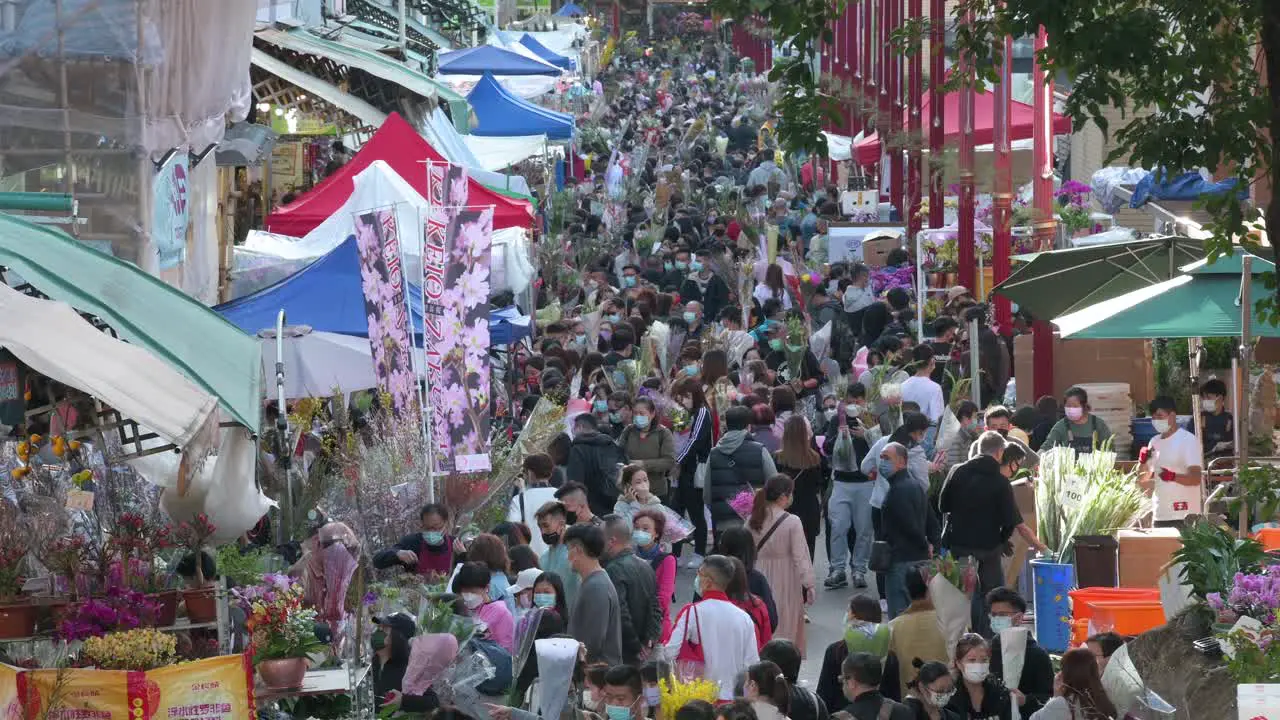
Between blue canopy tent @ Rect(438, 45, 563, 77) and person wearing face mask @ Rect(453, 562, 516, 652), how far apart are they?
3325 centimetres

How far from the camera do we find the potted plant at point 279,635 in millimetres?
8656

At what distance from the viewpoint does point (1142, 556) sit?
11.5 meters

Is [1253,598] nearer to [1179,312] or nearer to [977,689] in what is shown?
[977,689]

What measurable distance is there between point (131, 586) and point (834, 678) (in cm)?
306

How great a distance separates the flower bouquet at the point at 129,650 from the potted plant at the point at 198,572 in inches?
20.2

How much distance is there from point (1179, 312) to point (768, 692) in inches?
209

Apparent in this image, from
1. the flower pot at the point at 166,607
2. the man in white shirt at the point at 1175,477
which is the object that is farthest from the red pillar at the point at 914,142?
the flower pot at the point at 166,607

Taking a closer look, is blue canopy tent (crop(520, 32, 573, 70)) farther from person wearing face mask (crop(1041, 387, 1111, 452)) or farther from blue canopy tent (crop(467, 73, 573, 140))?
person wearing face mask (crop(1041, 387, 1111, 452))

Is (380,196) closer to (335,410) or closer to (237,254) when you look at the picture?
(237,254)

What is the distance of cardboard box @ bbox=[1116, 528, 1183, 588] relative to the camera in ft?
37.6

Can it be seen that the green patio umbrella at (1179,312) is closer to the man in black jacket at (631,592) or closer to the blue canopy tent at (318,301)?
the man in black jacket at (631,592)

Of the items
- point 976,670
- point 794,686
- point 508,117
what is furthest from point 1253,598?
point 508,117

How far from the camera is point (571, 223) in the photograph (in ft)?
104

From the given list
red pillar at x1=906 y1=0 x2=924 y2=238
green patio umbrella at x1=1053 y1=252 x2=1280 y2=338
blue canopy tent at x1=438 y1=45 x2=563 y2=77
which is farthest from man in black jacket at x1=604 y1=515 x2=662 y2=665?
blue canopy tent at x1=438 y1=45 x2=563 y2=77
